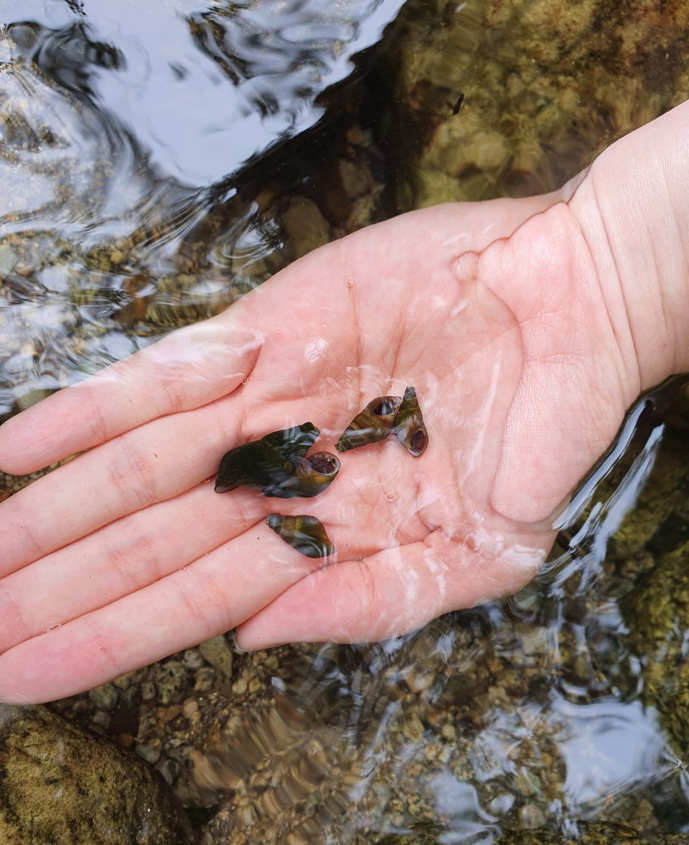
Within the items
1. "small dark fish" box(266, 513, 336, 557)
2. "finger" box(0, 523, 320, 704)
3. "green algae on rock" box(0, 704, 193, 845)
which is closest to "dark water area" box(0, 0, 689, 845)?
"green algae on rock" box(0, 704, 193, 845)

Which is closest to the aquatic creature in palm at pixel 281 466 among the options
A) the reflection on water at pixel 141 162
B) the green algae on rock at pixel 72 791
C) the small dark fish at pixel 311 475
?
the small dark fish at pixel 311 475

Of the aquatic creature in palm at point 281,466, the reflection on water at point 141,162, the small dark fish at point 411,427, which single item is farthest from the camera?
the reflection on water at point 141,162

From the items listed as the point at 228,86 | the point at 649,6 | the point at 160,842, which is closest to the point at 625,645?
the point at 160,842

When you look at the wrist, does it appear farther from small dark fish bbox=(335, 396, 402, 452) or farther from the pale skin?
small dark fish bbox=(335, 396, 402, 452)

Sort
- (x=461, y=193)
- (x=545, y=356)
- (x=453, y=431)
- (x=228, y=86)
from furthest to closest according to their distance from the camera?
(x=461, y=193)
(x=228, y=86)
(x=453, y=431)
(x=545, y=356)

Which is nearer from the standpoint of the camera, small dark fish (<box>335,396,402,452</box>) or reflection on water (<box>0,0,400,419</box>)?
small dark fish (<box>335,396,402,452</box>)

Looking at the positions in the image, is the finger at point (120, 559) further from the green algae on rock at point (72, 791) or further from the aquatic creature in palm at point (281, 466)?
the green algae on rock at point (72, 791)

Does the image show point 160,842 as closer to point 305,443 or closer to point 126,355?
point 305,443
